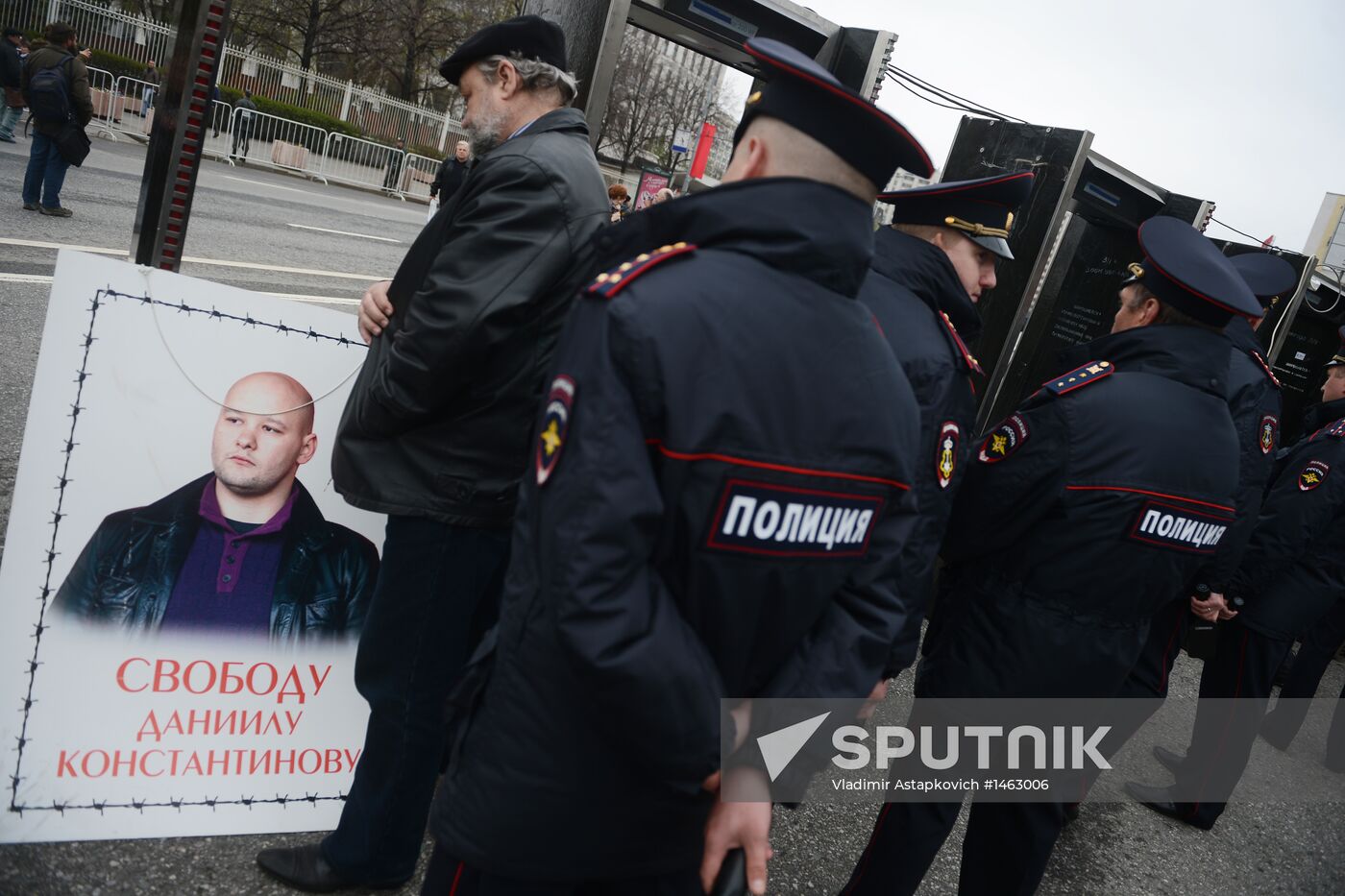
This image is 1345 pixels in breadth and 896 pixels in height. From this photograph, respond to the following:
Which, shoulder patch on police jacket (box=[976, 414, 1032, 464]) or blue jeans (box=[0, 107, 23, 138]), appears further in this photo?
blue jeans (box=[0, 107, 23, 138])

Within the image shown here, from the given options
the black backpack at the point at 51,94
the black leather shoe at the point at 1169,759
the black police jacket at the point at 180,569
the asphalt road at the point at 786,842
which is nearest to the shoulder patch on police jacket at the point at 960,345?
the black police jacket at the point at 180,569

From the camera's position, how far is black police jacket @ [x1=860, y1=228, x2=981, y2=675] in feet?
7.22

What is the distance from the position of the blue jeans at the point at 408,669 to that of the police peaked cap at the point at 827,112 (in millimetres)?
1225

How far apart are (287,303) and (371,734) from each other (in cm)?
107

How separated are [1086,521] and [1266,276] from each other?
232cm

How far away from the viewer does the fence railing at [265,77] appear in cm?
2064

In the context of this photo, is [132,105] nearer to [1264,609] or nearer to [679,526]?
[1264,609]

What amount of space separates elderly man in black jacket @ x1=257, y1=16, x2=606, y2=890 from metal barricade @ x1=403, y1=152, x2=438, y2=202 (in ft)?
69.7

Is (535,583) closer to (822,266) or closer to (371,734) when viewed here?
(822,266)

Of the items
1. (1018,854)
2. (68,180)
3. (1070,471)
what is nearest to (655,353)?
(1070,471)

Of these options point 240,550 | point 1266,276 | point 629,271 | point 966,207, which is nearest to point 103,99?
point 240,550

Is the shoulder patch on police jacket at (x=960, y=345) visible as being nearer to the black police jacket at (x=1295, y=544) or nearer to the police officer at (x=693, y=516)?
the police officer at (x=693, y=516)

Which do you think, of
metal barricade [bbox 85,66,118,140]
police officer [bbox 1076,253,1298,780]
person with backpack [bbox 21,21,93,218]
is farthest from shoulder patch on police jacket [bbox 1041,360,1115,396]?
metal barricade [bbox 85,66,118,140]

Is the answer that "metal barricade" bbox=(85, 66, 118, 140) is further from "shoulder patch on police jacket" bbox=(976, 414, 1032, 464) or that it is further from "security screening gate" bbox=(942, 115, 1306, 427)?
"shoulder patch on police jacket" bbox=(976, 414, 1032, 464)
